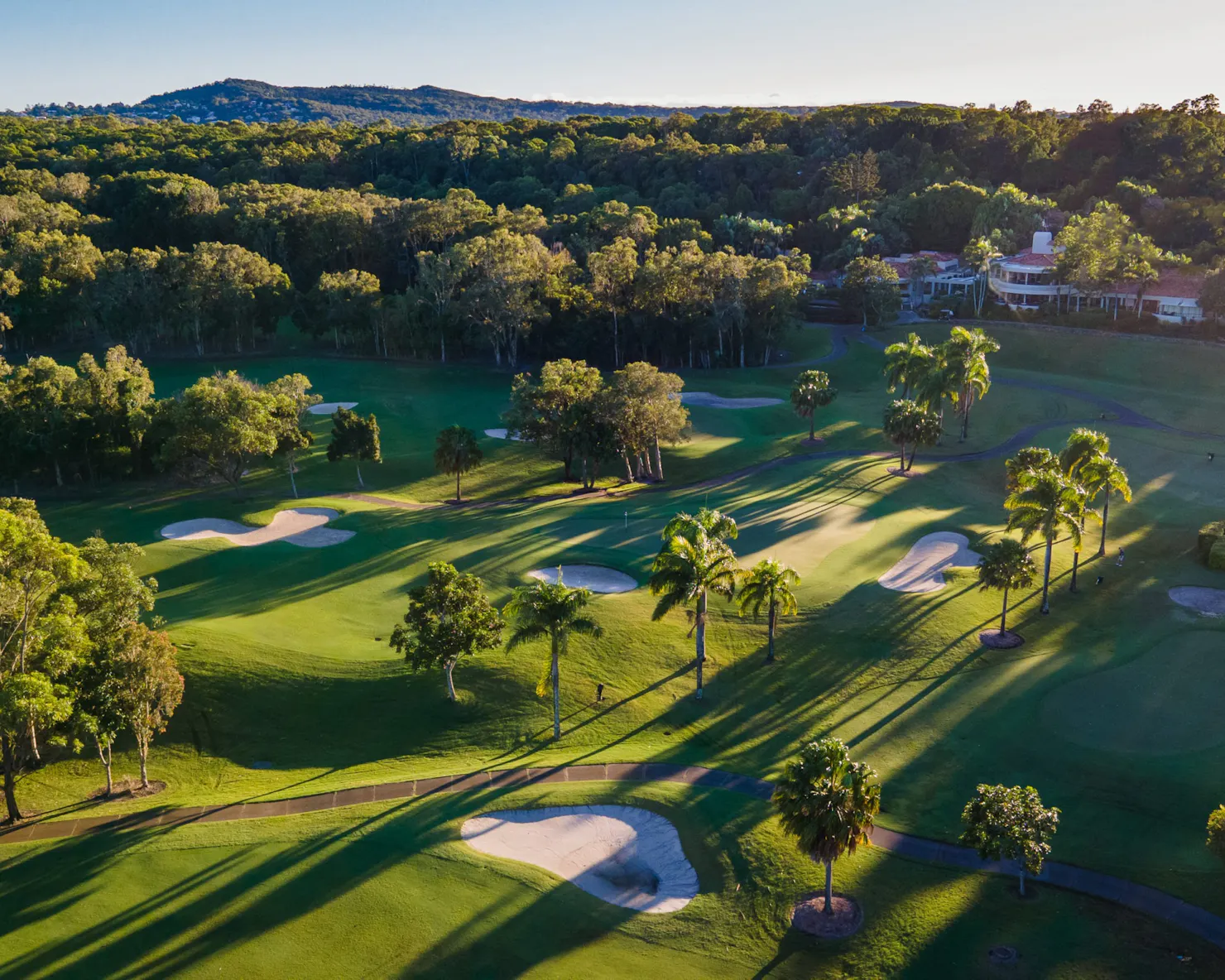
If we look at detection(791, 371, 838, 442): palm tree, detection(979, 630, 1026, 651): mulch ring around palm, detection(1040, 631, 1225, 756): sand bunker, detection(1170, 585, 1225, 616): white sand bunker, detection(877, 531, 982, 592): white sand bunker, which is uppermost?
detection(791, 371, 838, 442): palm tree

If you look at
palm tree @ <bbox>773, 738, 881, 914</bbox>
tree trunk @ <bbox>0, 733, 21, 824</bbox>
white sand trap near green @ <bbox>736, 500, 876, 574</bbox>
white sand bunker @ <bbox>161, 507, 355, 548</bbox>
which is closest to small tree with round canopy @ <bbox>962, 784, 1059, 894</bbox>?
palm tree @ <bbox>773, 738, 881, 914</bbox>

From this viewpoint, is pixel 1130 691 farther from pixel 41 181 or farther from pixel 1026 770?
pixel 41 181

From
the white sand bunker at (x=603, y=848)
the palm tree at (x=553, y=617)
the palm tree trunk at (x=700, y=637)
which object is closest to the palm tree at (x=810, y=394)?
the palm tree trunk at (x=700, y=637)

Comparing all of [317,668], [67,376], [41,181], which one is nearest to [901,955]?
[317,668]

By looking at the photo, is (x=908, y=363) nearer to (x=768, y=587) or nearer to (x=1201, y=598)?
(x=1201, y=598)

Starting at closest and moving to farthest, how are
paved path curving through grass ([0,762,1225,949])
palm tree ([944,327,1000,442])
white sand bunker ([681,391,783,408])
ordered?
paved path curving through grass ([0,762,1225,949])
palm tree ([944,327,1000,442])
white sand bunker ([681,391,783,408])

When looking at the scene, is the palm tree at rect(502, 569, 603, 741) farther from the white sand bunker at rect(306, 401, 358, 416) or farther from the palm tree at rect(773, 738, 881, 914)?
the white sand bunker at rect(306, 401, 358, 416)

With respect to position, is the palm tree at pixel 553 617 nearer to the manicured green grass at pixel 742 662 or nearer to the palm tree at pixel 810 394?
the manicured green grass at pixel 742 662
